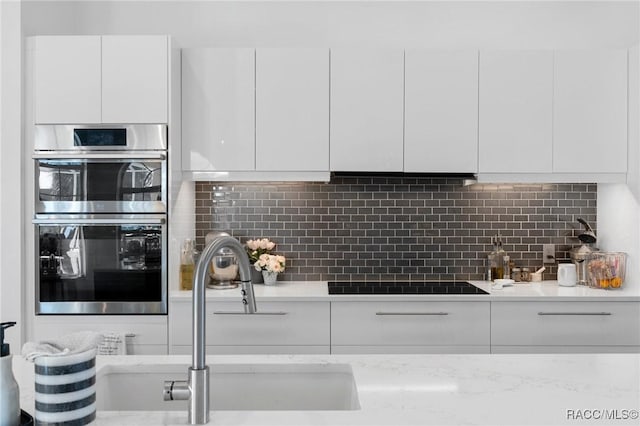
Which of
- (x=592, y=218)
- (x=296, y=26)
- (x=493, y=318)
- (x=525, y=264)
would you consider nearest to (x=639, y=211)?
(x=592, y=218)

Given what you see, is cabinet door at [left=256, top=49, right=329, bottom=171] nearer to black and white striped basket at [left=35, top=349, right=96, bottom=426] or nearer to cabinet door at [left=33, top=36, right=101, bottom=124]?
cabinet door at [left=33, top=36, right=101, bottom=124]

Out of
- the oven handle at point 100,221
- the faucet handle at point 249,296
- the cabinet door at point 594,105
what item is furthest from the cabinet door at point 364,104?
the faucet handle at point 249,296

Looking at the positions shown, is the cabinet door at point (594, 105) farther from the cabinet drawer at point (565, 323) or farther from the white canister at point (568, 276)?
the cabinet drawer at point (565, 323)

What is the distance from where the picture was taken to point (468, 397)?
131 cm

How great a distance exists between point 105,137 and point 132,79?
34cm

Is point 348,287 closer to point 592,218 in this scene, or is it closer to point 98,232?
point 98,232

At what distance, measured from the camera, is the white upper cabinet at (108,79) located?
2.95 meters

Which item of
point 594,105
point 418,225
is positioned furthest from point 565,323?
point 594,105

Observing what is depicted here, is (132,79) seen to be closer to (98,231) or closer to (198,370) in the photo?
(98,231)

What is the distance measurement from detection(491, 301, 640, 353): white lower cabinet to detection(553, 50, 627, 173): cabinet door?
83cm

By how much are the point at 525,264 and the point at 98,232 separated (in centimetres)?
260

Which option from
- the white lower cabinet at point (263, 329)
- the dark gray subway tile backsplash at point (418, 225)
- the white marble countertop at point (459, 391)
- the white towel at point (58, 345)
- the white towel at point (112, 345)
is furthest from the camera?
the dark gray subway tile backsplash at point (418, 225)

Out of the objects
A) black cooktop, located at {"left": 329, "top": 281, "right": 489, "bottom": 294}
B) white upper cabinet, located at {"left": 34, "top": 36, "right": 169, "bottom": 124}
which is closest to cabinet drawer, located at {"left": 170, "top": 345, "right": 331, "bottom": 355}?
black cooktop, located at {"left": 329, "top": 281, "right": 489, "bottom": 294}

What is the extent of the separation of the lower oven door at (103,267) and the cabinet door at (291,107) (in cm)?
75
